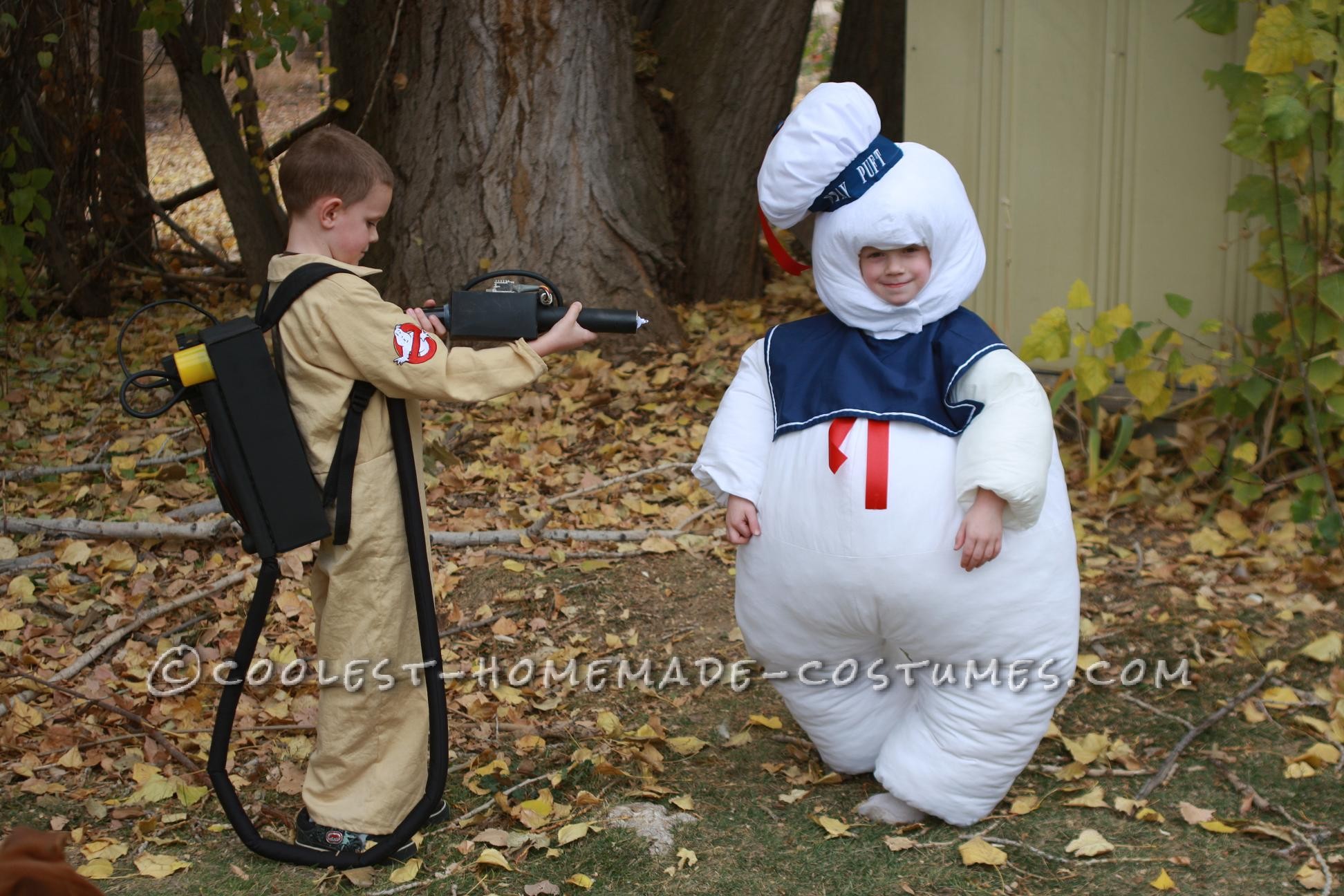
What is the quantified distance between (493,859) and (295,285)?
1.28 m

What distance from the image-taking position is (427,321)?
275 cm

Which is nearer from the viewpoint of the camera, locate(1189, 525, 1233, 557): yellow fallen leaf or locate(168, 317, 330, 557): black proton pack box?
locate(168, 317, 330, 557): black proton pack box

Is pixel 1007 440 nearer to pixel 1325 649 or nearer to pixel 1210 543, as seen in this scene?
pixel 1325 649

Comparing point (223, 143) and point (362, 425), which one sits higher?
point (223, 143)

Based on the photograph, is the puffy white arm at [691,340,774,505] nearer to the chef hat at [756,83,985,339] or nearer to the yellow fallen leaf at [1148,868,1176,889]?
the chef hat at [756,83,985,339]

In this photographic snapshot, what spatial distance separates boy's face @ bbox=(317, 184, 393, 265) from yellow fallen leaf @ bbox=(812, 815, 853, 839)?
63.1 inches

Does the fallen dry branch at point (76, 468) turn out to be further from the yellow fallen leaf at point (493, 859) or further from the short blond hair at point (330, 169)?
the yellow fallen leaf at point (493, 859)

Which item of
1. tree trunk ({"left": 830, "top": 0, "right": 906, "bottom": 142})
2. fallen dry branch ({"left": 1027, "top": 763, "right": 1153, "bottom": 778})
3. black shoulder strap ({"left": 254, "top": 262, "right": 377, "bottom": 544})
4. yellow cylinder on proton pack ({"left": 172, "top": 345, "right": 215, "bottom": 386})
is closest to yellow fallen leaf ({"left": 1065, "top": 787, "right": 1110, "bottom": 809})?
fallen dry branch ({"left": 1027, "top": 763, "right": 1153, "bottom": 778})

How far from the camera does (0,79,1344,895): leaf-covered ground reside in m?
2.84

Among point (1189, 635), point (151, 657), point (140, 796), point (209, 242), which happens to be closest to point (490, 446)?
point (151, 657)

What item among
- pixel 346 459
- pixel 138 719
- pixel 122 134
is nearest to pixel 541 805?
pixel 346 459

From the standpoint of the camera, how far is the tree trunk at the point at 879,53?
7.59 metres

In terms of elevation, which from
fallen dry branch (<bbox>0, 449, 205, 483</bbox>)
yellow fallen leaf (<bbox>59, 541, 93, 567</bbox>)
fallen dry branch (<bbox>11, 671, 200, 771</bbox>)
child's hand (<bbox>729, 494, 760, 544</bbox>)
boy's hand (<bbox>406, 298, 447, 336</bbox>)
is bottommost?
fallen dry branch (<bbox>11, 671, 200, 771</bbox>)

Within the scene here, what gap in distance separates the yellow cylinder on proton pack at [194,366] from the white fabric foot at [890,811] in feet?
5.62
